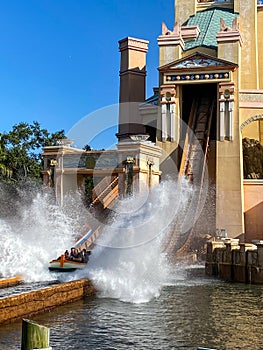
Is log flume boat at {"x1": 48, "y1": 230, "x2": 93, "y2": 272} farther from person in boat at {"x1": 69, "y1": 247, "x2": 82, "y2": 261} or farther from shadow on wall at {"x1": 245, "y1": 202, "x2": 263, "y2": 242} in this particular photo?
shadow on wall at {"x1": 245, "y1": 202, "x2": 263, "y2": 242}

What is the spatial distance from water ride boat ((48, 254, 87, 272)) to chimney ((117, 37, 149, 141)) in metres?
17.1

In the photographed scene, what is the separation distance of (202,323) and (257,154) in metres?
21.2

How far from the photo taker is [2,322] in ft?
33.0

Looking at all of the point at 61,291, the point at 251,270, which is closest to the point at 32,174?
the point at 251,270

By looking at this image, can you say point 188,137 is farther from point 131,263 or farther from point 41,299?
point 41,299

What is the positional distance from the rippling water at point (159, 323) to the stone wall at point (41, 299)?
19 centimetres

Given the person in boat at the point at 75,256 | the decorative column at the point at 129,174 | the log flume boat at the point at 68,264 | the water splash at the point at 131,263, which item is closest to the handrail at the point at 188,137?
the decorative column at the point at 129,174

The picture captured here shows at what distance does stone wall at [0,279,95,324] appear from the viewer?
10.2 m

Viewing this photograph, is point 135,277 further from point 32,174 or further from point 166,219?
point 32,174

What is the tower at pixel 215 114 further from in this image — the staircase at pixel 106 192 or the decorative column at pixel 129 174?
the decorative column at pixel 129 174

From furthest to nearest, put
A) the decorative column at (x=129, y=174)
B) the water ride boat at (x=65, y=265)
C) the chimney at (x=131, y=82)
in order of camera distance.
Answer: the chimney at (x=131, y=82), the decorative column at (x=129, y=174), the water ride boat at (x=65, y=265)

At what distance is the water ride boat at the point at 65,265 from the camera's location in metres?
16.8

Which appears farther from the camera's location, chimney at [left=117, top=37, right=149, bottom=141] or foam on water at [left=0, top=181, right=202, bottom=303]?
chimney at [left=117, top=37, right=149, bottom=141]

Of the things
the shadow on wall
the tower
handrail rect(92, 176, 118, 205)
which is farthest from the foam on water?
the shadow on wall
